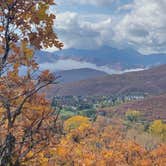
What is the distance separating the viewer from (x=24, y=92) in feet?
39.1

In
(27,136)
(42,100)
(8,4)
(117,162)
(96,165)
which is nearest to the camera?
(8,4)

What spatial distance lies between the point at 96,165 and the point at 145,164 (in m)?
17.0

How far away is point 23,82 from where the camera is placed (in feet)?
39.7

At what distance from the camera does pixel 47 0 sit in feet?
37.3

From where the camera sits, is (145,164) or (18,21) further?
(145,164)

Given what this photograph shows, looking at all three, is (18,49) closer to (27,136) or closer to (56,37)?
(56,37)

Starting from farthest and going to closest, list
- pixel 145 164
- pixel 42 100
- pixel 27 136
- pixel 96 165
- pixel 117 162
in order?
pixel 145 164
pixel 117 162
pixel 96 165
pixel 42 100
pixel 27 136

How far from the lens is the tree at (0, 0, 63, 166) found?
440 inches

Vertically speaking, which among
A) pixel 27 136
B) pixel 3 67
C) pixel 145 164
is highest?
pixel 3 67

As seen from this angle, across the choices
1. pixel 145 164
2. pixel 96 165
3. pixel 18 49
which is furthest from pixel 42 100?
pixel 145 164

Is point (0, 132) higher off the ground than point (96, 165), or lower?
higher

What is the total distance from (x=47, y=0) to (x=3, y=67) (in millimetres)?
2165

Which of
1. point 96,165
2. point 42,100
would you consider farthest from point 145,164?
point 42,100

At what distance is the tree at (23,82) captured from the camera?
36.7ft
